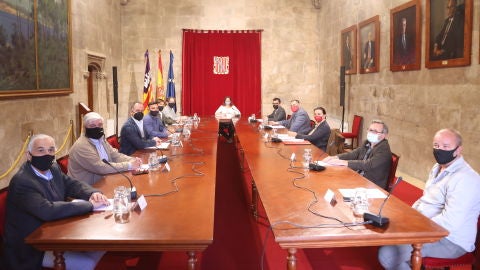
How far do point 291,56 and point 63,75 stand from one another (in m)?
6.82

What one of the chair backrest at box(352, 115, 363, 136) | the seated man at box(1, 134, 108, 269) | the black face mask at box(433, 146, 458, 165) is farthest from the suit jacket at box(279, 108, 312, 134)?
the seated man at box(1, 134, 108, 269)

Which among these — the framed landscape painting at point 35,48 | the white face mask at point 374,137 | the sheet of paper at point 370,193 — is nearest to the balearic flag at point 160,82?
the framed landscape painting at point 35,48

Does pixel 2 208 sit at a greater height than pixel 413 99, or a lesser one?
lesser

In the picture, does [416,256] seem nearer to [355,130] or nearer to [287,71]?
[355,130]

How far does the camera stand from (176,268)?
3.41 metres

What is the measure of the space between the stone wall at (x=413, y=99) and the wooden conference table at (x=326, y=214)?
240 centimetres

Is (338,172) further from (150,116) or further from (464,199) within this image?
(150,116)

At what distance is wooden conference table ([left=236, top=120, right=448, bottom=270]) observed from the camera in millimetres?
2271

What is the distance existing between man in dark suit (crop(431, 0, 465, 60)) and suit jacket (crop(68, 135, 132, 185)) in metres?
4.29

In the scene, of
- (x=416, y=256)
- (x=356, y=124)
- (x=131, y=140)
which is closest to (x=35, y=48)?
(x=131, y=140)

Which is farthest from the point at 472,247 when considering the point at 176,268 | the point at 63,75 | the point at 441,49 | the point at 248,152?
the point at 63,75

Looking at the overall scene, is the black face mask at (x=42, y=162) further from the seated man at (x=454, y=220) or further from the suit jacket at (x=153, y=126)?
the suit jacket at (x=153, y=126)

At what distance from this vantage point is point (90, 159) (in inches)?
146

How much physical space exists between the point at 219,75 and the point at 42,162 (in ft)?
32.3
